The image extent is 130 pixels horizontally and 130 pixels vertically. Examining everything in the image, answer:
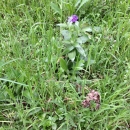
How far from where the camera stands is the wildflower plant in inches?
66.7

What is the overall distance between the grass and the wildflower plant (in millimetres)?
46

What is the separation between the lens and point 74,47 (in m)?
1.73

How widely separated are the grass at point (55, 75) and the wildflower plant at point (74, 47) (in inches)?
1.8

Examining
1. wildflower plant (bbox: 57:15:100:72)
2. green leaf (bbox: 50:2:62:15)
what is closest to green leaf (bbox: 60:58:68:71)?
wildflower plant (bbox: 57:15:100:72)

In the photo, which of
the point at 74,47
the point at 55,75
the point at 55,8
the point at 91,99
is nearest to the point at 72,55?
the point at 74,47

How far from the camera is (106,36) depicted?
1896 millimetres

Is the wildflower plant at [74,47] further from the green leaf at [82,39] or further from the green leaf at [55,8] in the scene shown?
the green leaf at [55,8]

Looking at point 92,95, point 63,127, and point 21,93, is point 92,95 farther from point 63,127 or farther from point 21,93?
point 21,93

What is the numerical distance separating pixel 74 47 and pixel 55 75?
209 mm

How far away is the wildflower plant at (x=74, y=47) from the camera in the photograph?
1.69 m

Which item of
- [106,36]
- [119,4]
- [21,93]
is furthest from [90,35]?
[21,93]

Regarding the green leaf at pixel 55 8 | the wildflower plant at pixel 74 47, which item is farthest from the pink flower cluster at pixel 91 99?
the green leaf at pixel 55 8

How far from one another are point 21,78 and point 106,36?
0.67m

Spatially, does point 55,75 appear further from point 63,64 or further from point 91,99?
point 91,99
